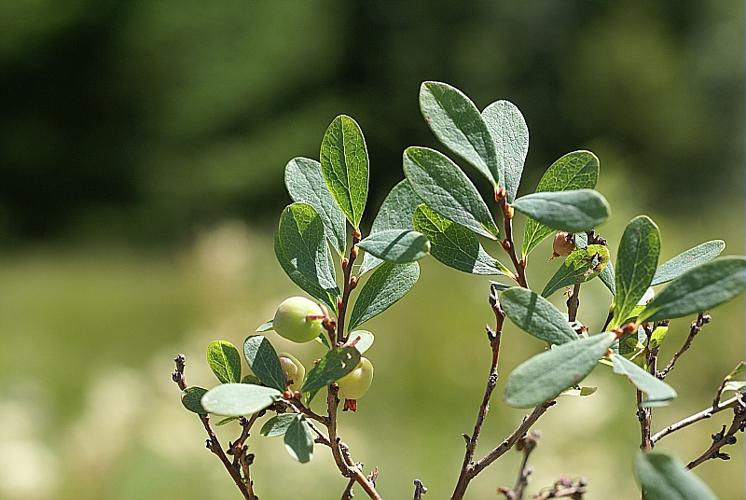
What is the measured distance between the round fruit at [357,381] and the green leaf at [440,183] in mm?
57

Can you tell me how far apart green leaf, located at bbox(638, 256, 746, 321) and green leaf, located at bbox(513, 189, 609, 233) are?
0.09 feet

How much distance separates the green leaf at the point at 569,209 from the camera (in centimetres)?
22

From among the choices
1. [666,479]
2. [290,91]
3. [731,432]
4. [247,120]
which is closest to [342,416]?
[731,432]

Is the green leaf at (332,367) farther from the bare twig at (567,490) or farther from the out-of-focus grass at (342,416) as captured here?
the out-of-focus grass at (342,416)

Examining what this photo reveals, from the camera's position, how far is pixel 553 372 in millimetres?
216

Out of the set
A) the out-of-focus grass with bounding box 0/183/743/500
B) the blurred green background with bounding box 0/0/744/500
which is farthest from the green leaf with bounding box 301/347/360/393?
the blurred green background with bounding box 0/0/744/500

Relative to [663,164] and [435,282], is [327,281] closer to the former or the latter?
[435,282]

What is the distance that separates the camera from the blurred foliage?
7.43m

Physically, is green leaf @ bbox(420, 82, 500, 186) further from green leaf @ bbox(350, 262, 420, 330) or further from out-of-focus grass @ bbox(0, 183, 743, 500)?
out-of-focus grass @ bbox(0, 183, 743, 500)

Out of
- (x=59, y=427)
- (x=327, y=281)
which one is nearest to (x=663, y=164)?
(x=59, y=427)

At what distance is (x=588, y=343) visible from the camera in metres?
0.22

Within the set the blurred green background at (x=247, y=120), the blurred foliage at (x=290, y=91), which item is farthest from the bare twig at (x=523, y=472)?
the blurred foliage at (x=290, y=91)

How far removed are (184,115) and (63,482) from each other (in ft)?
20.5

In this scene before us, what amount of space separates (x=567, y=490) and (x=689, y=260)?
0.26ft
